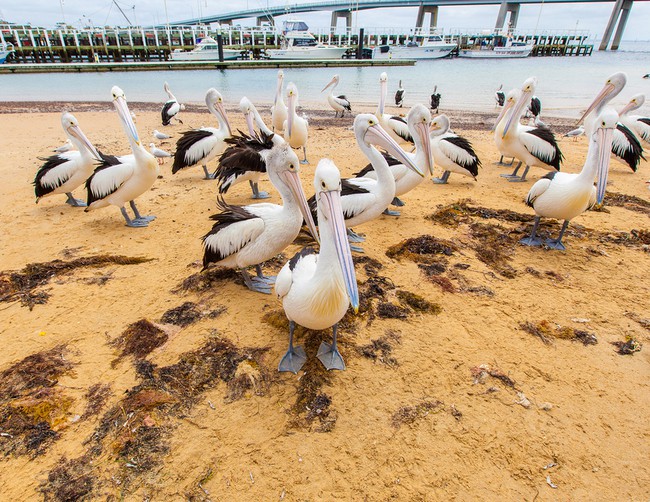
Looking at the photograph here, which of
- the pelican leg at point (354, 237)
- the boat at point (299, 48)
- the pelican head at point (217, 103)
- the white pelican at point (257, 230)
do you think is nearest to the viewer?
the white pelican at point (257, 230)

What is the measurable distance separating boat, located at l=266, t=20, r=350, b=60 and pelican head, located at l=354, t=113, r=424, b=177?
5183 centimetres

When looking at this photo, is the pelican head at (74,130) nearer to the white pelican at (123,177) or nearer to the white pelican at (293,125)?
the white pelican at (123,177)

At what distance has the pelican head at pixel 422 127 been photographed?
16.7ft

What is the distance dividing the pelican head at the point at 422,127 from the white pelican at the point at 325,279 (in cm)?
318

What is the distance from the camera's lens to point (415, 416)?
244 cm

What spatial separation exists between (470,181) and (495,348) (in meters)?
4.87

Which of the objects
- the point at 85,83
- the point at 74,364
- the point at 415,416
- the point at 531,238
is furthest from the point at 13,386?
the point at 85,83

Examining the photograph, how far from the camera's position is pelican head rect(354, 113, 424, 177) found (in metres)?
4.07

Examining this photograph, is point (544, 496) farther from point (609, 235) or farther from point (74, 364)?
point (609, 235)

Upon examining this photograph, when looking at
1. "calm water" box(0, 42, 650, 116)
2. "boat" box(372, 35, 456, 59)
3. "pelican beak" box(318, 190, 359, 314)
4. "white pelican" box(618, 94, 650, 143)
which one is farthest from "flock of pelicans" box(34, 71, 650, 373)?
"boat" box(372, 35, 456, 59)

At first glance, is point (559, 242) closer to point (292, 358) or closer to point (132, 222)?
point (292, 358)

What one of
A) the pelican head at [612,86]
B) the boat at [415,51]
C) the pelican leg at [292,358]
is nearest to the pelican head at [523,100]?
the pelican head at [612,86]

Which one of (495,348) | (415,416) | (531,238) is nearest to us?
(415,416)

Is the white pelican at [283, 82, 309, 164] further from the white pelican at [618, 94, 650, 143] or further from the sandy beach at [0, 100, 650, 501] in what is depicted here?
the white pelican at [618, 94, 650, 143]
